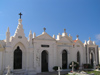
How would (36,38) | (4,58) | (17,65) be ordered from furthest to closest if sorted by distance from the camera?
(36,38) < (17,65) < (4,58)

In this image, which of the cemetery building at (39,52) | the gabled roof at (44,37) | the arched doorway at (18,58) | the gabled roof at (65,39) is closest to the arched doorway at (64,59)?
the cemetery building at (39,52)

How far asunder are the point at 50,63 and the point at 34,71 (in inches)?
143

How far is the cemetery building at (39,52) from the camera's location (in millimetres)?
21881

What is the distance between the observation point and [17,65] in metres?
22.9

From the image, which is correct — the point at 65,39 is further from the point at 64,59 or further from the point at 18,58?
the point at 18,58

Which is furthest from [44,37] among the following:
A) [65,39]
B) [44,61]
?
[65,39]

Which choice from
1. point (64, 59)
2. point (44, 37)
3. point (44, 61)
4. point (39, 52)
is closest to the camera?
point (39, 52)

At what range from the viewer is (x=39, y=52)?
80.2 ft

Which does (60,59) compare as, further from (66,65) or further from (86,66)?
(86,66)

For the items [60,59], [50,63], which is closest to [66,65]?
[60,59]

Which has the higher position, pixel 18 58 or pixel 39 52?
pixel 39 52

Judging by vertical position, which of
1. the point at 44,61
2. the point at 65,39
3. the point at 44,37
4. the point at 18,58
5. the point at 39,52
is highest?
the point at 44,37

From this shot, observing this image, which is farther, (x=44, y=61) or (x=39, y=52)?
(x=44, y=61)

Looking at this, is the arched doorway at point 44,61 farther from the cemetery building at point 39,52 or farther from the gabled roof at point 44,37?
the gabled roof at point 44,37
